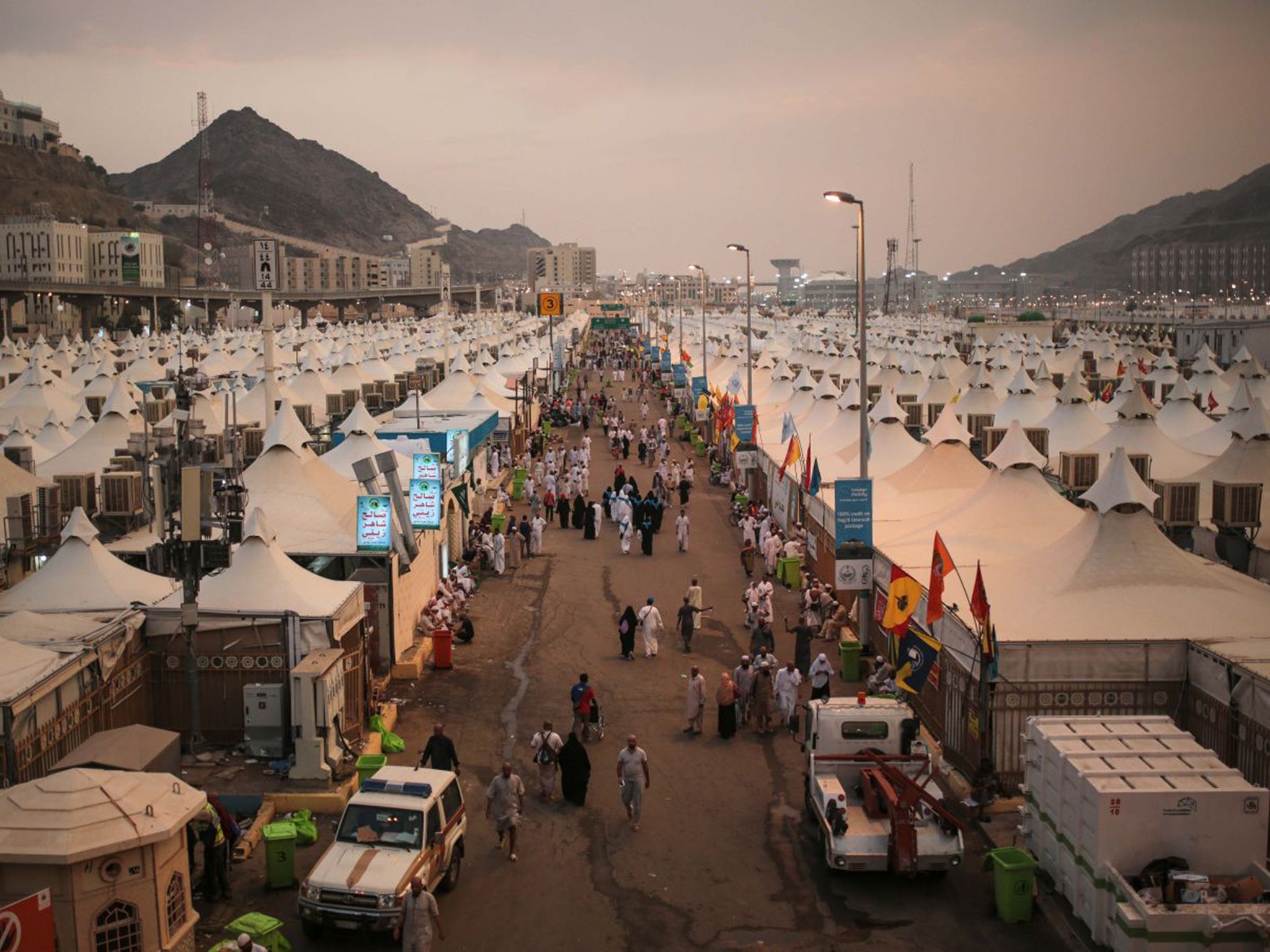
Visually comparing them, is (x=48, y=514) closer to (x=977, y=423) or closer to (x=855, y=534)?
(x=855, y=534)

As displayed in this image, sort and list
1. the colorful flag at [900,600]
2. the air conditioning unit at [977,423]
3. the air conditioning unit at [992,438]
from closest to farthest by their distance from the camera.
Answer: the colorful flag at [900,600] → the air conditioning unit at [992,438] → the air conditioning unit at [977,423]

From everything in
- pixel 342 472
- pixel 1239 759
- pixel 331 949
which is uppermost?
pixel 342 472

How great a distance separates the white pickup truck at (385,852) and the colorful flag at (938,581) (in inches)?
224

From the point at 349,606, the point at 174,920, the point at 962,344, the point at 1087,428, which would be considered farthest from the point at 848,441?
the point at 962,344

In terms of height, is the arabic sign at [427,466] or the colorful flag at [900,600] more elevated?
the arabic sign at [427,466]

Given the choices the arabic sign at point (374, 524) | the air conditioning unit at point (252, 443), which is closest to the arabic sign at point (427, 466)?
the arabic sign at point (374, 524)

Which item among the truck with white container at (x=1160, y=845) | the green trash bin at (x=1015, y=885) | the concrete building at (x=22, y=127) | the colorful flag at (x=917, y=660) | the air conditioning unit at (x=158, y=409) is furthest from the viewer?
the concrete building at (x=22, y=127)

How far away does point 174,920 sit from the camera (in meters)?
9.42

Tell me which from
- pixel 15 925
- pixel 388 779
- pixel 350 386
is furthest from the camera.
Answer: pixel 350 386

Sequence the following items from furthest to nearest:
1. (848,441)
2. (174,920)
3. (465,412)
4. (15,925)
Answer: (465,412) < (848,441) < (174,920) < (15,925)

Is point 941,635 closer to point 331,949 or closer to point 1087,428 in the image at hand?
point 331,949

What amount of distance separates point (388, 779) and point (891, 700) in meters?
4.98

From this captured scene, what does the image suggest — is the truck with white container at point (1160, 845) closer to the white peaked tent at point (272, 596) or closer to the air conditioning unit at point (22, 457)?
the white peaked tent at point (272, 596)

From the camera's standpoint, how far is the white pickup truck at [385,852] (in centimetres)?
980
